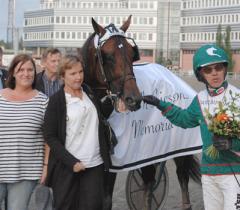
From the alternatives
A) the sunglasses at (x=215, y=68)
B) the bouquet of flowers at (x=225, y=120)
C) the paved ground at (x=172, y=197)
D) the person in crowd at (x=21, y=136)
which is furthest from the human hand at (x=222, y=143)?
the paved ground at (x=172, y=197)

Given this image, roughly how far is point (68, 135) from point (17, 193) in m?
0.55

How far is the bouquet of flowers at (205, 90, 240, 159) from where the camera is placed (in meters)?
3.55

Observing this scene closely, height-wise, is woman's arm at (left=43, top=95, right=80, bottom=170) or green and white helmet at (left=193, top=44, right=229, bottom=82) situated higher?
green and white helmet at (left=193, top=44, right=229, bottom=82)

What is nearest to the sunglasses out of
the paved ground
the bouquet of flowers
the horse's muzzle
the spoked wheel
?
the bouquet of flowers

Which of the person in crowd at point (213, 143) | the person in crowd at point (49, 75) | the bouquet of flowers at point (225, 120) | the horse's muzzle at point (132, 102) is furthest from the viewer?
the person in crowd at point (49, 75)

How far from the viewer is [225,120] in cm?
355

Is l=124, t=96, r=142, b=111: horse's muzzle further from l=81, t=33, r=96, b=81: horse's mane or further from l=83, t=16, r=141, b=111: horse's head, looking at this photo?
l=81, t=33, r=96, b=81: horse's mane

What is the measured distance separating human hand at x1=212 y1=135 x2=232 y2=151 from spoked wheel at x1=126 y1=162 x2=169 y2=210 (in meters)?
2.52

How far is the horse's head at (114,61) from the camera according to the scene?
4.31m

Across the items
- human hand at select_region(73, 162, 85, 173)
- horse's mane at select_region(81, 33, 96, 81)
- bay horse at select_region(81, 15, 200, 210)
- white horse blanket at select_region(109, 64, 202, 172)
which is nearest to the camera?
human hand at select_region(73, 162, 85, 173)

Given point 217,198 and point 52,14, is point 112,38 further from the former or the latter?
point 52,14

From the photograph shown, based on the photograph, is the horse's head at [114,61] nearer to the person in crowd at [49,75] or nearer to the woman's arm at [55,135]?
the woman's arm at [55,135]

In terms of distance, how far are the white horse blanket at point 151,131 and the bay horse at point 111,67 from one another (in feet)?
0.91

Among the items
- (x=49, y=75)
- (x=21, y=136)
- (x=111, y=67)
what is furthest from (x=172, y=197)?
(x=21, y=136)
